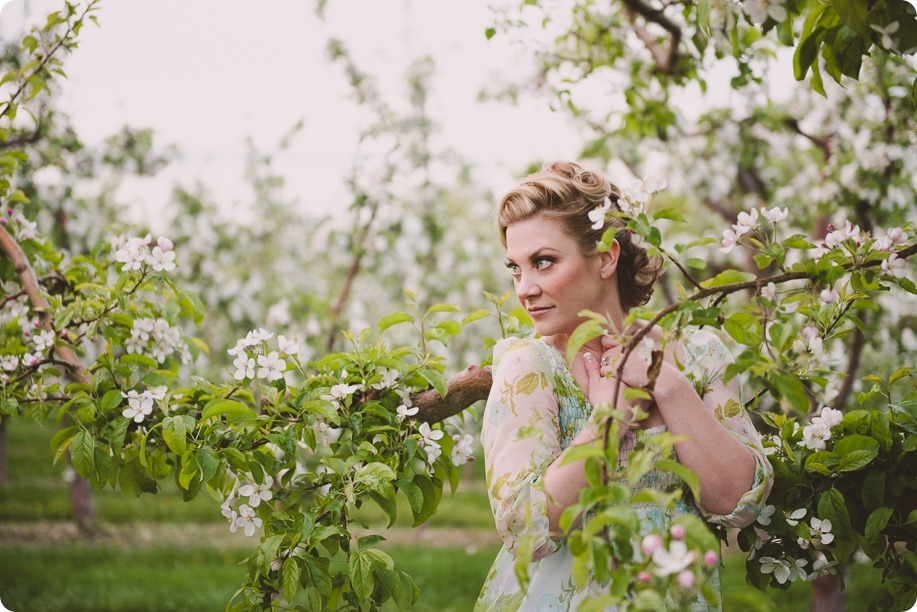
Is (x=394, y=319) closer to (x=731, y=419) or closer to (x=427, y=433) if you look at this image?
(x=427, y=433)

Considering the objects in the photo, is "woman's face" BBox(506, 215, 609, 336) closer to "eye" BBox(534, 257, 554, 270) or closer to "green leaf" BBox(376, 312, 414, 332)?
"eye" BBox(534, 257, 554, 270)

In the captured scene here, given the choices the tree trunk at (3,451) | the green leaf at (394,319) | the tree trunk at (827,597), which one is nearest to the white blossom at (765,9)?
the green leaf at (394,319)

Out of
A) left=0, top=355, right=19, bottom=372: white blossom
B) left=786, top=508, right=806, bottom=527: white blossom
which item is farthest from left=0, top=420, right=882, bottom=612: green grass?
left=0, top=355, right=19, bottom=372: white blossom

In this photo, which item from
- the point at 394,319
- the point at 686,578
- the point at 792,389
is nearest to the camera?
the point at 686,578

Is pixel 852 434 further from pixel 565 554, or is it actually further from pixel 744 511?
pixel 565 554

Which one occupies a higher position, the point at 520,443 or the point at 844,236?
the point at 844,236

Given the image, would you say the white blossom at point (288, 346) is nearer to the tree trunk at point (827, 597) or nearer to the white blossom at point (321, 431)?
the white blossom at point (321, 431)

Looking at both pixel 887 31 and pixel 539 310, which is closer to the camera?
pixel 887 31

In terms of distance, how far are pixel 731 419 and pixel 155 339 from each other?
159 centimetres

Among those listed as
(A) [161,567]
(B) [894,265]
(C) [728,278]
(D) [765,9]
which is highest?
(D) [765,9]

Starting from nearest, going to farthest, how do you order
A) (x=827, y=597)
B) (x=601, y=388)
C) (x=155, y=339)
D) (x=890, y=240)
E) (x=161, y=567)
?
(x=890, y=240), (x=601, y=388), (x=155, y=339), (x=827, y=597), (x=161, y=567)

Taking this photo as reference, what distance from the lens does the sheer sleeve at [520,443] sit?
156cm

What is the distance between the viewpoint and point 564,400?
1.78m

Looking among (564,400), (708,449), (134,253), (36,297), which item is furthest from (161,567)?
(708,449)
